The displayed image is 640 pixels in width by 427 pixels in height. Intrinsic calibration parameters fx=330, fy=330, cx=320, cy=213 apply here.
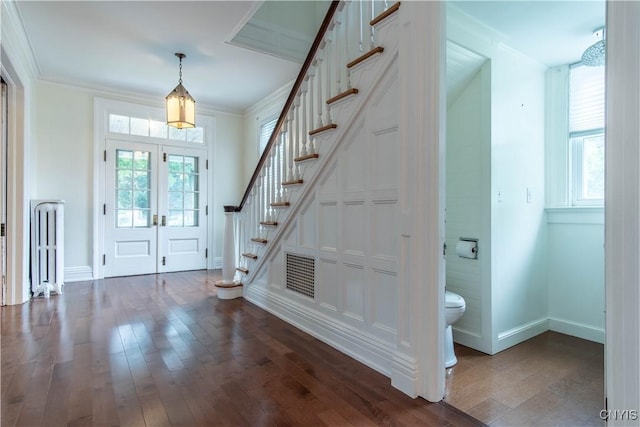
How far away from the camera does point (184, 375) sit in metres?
1.91

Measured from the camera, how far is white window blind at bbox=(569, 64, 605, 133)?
9.27 feet

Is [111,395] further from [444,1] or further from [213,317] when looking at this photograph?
[444,1]

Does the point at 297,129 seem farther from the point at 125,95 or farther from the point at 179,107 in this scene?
the point at 125,95

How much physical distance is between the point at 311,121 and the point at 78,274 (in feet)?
13.2

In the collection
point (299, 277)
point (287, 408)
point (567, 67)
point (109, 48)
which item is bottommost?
point (287, 408)

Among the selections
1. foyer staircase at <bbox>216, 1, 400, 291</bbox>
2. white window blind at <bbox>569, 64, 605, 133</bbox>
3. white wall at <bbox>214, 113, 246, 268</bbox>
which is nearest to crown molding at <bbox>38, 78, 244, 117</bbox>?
white wall at <bbox>214, 113, 246, 268</bbox>

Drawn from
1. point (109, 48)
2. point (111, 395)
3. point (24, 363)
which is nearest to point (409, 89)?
point (111, 395)

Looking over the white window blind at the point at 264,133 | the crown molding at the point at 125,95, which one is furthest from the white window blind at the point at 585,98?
the crown molding at the point at 125,95

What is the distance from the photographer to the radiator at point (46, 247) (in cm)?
373

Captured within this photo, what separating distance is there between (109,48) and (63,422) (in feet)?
11.8

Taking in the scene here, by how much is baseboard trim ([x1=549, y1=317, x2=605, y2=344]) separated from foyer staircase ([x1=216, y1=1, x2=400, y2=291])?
2570mm

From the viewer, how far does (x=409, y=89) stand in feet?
5.73

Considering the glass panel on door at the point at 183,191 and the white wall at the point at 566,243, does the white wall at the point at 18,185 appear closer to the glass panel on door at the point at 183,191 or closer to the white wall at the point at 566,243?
the glass panel on door at the point at 183,191

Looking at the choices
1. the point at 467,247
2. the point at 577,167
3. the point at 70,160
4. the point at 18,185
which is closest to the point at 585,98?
the point at 577,167
